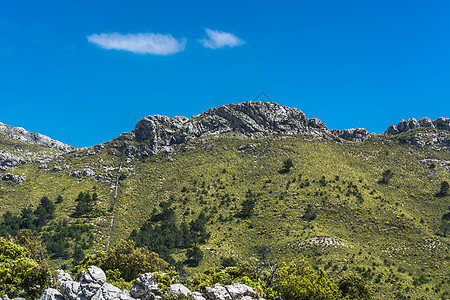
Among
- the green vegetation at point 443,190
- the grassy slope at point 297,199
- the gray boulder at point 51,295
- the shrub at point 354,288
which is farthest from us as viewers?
the green vegetation at point 443,190

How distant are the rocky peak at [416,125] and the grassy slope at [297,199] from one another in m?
21.2

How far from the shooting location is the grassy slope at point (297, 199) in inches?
3270

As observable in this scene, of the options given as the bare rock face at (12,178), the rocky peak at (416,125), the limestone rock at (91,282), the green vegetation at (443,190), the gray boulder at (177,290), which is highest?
the rocky peak at (416,125)

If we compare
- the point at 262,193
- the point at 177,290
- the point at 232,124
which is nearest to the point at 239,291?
the point at 177,290

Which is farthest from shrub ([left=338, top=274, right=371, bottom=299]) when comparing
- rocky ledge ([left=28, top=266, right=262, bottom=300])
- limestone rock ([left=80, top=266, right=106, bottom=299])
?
limestone rock ([left=80, top=266, right=106, bottom=299])

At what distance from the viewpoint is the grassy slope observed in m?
83.1

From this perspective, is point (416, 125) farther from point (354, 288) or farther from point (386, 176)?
point (354, 288)

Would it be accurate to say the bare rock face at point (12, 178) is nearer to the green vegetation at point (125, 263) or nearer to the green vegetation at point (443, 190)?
the green vegetation at point (125, 263)

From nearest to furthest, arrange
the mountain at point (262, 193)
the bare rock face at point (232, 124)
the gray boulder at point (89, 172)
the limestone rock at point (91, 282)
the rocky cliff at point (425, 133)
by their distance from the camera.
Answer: the limestone rock at point (91, 282), the mountain at point (262, 193), the gray boulder at point (89, 172), the rocky cliff at point (425, 133), the bare rock face at point (232, 124)

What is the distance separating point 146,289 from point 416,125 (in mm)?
167873

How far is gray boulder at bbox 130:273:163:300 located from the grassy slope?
1784 inches

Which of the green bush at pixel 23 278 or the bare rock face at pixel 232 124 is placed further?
the bare rock face at pixel 232 124

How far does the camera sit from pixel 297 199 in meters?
110

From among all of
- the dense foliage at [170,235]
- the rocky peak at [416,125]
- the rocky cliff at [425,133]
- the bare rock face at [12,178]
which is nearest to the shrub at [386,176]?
the rocky cliff at [425,133]
